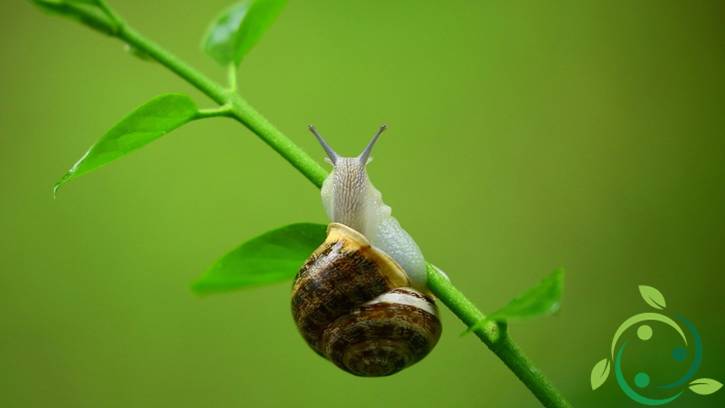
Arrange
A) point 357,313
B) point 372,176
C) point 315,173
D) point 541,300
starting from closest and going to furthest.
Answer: point 541,300
point 315,173
point 357,313
point 372,176

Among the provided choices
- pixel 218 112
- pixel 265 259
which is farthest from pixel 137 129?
pixel 265 259

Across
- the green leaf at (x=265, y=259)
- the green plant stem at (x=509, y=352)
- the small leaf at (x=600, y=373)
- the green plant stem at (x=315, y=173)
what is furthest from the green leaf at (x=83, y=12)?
the small leaf at (x=600, y=373)

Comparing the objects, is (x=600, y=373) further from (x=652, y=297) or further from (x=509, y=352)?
(x=509, y=352)

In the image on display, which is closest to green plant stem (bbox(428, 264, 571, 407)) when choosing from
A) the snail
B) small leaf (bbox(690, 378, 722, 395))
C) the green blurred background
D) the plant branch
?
the snail

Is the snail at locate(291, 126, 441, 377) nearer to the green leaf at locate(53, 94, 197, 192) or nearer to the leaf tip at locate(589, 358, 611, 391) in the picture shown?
the green leaf at locate(53, 94, 197, 192)

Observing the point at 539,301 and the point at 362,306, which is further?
the point at 362,306

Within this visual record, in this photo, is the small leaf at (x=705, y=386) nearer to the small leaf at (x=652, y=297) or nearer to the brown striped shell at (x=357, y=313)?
the small leaf at (x=652, y=297)

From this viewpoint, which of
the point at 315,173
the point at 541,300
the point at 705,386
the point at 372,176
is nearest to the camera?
the point at 541,300
